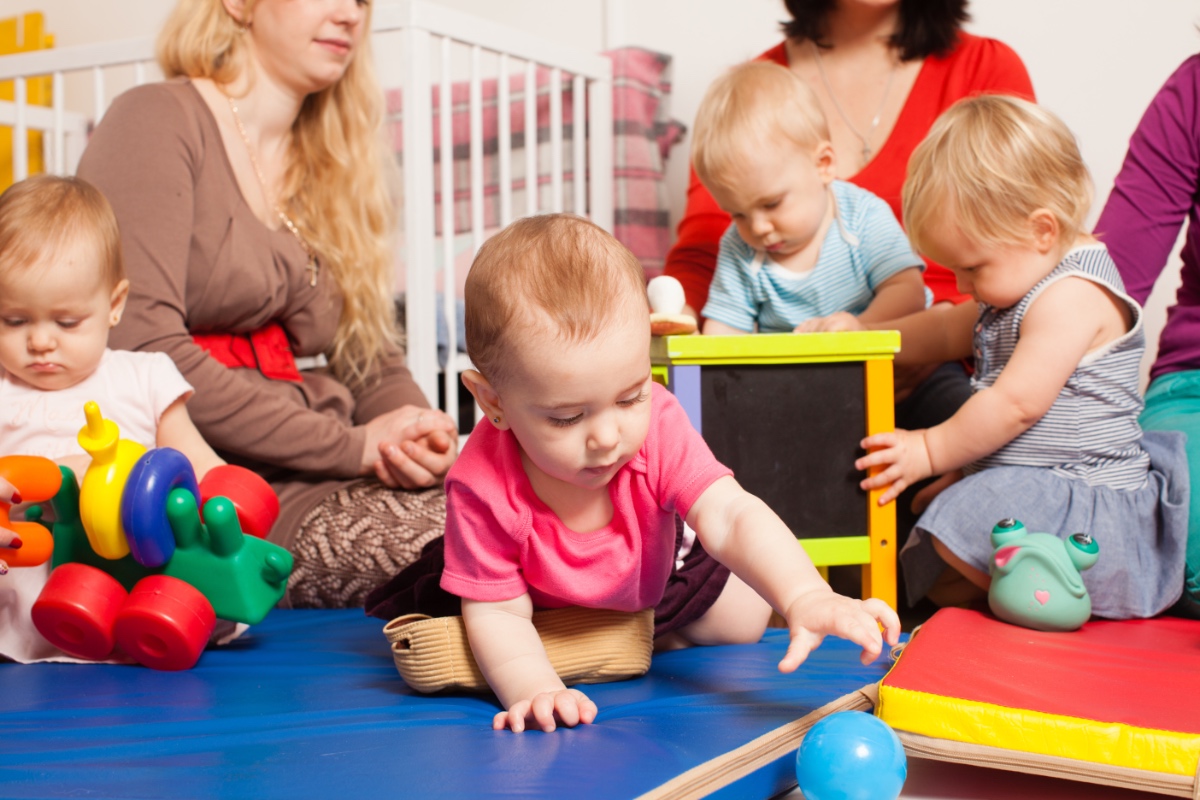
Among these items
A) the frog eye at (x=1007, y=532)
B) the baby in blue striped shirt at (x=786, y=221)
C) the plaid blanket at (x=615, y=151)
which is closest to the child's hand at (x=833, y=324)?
the baby in blue striped shirt at (x=786, y=221)

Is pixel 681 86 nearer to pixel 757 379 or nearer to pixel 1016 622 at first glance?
pixel 757 379

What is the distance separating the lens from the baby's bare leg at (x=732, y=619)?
1213mm

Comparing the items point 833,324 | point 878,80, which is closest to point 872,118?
point 878,80

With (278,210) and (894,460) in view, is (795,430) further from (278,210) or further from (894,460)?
(278,210)

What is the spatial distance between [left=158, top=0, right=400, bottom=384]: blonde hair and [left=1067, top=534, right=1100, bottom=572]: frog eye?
3.66ft

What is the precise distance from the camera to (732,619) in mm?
1218

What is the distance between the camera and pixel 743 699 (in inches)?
38.7

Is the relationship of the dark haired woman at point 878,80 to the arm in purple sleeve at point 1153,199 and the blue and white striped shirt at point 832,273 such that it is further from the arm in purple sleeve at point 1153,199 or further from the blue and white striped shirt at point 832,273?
the arm in purple sleeve at point 1153,199

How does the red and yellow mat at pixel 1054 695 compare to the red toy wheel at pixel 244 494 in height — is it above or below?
below

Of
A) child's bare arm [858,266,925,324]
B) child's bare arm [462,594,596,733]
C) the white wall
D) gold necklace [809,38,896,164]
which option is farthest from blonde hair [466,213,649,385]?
the white wall

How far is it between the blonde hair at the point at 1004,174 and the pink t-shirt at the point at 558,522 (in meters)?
0.55

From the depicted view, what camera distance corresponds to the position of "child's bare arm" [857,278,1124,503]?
1331 mm

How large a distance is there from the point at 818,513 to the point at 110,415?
0.87 metres

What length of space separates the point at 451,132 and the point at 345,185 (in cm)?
51
